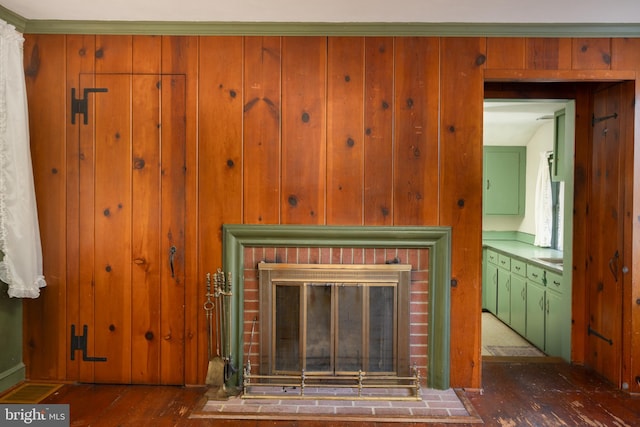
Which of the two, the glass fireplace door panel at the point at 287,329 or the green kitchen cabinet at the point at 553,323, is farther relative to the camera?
the green kitchen cabinet at the point at 553,323

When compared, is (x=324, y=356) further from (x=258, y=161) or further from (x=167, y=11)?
(x=167, y=11)

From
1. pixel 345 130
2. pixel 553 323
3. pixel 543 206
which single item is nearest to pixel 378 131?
pixel 345 130

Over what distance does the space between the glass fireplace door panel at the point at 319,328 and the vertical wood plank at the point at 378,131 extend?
499 mm

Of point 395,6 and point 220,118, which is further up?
point 395,6

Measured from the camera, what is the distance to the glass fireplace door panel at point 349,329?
9.22ft

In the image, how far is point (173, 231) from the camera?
2.87 metres

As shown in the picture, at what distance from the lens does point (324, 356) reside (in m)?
2.81

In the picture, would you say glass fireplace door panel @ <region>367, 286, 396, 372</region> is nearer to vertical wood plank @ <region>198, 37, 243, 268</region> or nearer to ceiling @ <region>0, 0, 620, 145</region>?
vertical wood plank @ <region>198, 37, 243, 268</region>

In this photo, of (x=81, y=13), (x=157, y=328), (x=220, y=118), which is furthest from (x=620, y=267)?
(x=81, y=13)

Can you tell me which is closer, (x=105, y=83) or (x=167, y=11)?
(x=167, y=11)

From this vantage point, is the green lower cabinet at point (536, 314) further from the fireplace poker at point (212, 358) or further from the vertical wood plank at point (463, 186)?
the fireplace poker at point (212, 358)

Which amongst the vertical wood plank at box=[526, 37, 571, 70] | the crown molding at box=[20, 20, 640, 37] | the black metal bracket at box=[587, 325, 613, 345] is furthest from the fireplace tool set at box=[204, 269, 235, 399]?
the black metal bracket at box=[587, 325, 613, 345]

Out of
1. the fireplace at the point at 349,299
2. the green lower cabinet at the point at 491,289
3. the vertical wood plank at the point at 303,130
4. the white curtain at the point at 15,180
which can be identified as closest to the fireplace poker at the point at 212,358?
the fireplace at the point at 349,299

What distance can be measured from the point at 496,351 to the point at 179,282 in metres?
2.59
